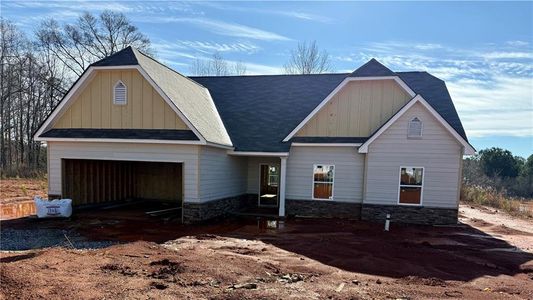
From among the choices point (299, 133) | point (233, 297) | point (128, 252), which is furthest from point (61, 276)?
point (299, 133)

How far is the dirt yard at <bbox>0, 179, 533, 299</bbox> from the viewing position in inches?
236

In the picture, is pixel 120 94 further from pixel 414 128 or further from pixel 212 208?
pixel 414 128

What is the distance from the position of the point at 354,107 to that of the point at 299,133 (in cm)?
260

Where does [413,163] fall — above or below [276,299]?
above

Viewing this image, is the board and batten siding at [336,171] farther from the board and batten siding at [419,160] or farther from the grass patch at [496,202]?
the grass patch at [496,202]

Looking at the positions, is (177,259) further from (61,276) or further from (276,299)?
(276,299)

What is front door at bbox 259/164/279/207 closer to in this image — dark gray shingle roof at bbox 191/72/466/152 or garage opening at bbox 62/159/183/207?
dark gray shingle roof at bbox 191/72/466/152

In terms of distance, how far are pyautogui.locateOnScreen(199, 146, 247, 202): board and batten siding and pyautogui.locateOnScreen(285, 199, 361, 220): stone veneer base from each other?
2.63 metres

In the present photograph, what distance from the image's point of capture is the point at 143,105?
13.2 meters

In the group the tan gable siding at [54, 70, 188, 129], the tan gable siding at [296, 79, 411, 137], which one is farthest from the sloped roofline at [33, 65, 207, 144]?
the tan gable siding at [296, 79, 411, 137]

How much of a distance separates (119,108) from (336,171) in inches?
362

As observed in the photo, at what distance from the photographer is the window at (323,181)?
49.2 feet

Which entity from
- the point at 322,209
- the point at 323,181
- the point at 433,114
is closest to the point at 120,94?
the point at 323,181

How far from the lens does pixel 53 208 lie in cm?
1295
